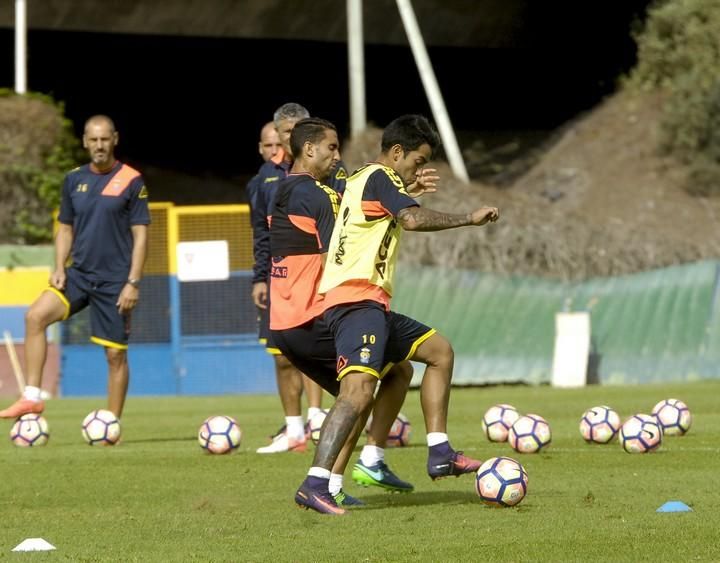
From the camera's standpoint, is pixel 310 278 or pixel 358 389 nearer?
pixel 358 389

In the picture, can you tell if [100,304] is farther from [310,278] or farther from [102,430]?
[310,278]

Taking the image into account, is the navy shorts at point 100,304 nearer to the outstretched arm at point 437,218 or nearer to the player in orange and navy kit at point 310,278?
the player in orange and navy kit at point 310,278

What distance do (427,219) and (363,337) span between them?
72 centimetres

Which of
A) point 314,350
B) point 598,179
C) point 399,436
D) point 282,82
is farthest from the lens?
point 282,82

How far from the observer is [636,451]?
1038cm

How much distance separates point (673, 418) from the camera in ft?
38.0

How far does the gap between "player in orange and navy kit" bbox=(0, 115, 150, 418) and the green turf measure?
2.57 ft

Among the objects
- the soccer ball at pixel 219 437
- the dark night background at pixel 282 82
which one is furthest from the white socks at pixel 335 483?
the dark night background at pixel 282 82

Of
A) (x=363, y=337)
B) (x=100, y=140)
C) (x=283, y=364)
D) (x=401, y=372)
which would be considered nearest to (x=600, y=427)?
(x=283, y=364)

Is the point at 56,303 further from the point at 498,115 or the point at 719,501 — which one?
the point at 498,115

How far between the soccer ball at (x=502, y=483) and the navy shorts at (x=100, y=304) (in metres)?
5.32

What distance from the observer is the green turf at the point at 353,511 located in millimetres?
6453

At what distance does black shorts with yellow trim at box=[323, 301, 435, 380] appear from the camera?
7.73 metres

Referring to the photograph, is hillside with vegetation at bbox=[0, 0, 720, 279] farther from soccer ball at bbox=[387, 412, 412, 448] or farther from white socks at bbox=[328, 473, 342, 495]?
white socks at bbox=[328, 473, 342, 495]
